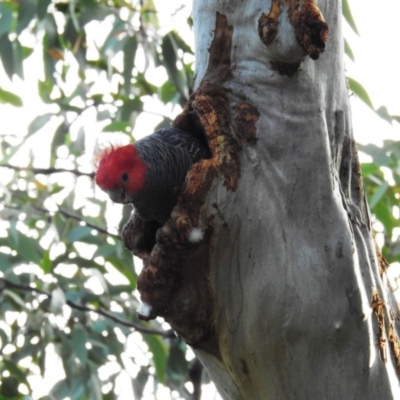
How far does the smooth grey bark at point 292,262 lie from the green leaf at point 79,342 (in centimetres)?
116

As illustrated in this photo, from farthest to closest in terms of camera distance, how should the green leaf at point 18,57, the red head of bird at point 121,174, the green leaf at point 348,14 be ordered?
the green leaf at point 18,57
the green leaf at point 348,14
the red head of bird at point 121,174

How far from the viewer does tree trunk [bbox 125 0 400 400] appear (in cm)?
133

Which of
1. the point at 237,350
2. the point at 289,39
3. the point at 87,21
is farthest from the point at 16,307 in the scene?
the point at 289,39

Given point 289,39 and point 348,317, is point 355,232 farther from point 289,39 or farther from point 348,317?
point 289,39

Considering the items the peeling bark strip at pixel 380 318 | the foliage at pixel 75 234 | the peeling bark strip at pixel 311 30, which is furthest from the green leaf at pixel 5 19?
the peeling bark strip at pixel 380 318

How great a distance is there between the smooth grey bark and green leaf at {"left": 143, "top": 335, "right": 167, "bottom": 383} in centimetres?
128

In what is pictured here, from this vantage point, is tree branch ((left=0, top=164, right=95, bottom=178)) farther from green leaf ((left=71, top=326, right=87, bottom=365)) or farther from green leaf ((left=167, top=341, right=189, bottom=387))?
green leaf ((left=167, top=341, right=189, bottom=387))

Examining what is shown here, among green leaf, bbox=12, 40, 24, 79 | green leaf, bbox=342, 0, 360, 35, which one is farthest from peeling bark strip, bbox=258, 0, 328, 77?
green leaf, bbox=12, 40, 24, 79

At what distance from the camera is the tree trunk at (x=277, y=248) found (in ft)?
4.35

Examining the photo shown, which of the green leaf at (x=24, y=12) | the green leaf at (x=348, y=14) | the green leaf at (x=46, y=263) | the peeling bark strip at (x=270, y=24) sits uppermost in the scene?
the green leaf at (x=24, y=12)

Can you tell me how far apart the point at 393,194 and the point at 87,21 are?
1.37 m

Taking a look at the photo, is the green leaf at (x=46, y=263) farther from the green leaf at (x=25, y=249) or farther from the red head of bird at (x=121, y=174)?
the red head of bird at (x=121, y=174)

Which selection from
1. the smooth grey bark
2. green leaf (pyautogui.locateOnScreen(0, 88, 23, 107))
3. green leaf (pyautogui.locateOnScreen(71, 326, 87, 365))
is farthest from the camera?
green leaf (pyautogui.locateOnScreen(0, 88, 23, 107))

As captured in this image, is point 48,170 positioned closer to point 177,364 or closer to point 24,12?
point 24,12
